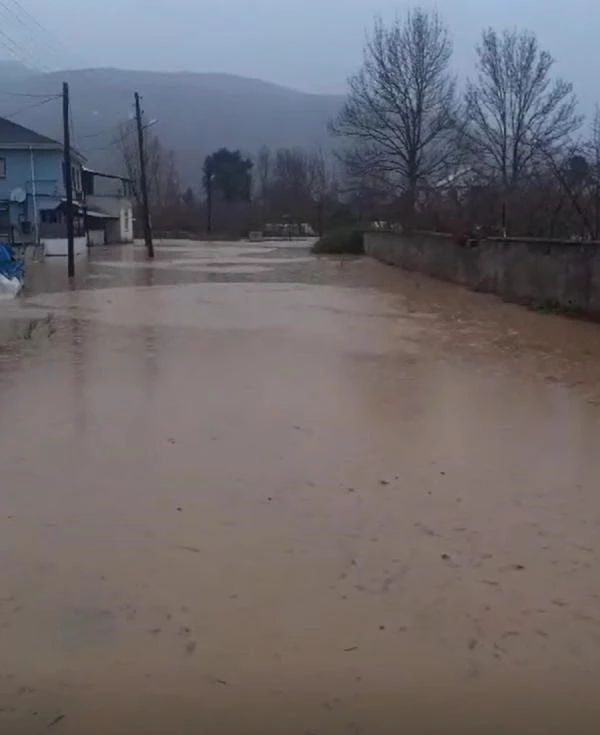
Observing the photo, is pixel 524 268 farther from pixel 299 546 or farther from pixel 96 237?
pixel 96 237

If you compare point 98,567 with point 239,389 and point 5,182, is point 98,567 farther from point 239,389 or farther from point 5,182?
point 5,182

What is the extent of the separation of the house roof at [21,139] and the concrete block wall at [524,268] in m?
28.0

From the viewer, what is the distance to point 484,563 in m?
6.03

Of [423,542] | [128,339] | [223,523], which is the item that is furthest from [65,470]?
[128,339]

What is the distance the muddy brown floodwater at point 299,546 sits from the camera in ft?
14.5

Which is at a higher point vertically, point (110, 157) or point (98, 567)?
point (110, 157)

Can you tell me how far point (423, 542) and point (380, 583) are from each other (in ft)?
2.60

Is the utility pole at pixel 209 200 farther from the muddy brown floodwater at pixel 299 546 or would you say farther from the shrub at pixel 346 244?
the muddy brown floodwater at pixel 299 546

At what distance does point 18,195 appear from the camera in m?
55.6

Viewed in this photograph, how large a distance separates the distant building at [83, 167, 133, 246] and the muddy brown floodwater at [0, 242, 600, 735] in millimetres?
57340

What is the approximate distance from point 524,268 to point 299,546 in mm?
17926

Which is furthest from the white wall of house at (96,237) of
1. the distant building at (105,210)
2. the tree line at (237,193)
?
the tree line at (237,193)

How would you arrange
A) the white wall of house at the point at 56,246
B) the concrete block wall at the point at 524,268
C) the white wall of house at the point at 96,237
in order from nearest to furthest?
the concrete block wall at the point at 524,268
the white wall of house at the point at 56,246
the white wall of house at the point at 96,237

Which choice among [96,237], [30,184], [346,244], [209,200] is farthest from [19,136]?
[209,200]
